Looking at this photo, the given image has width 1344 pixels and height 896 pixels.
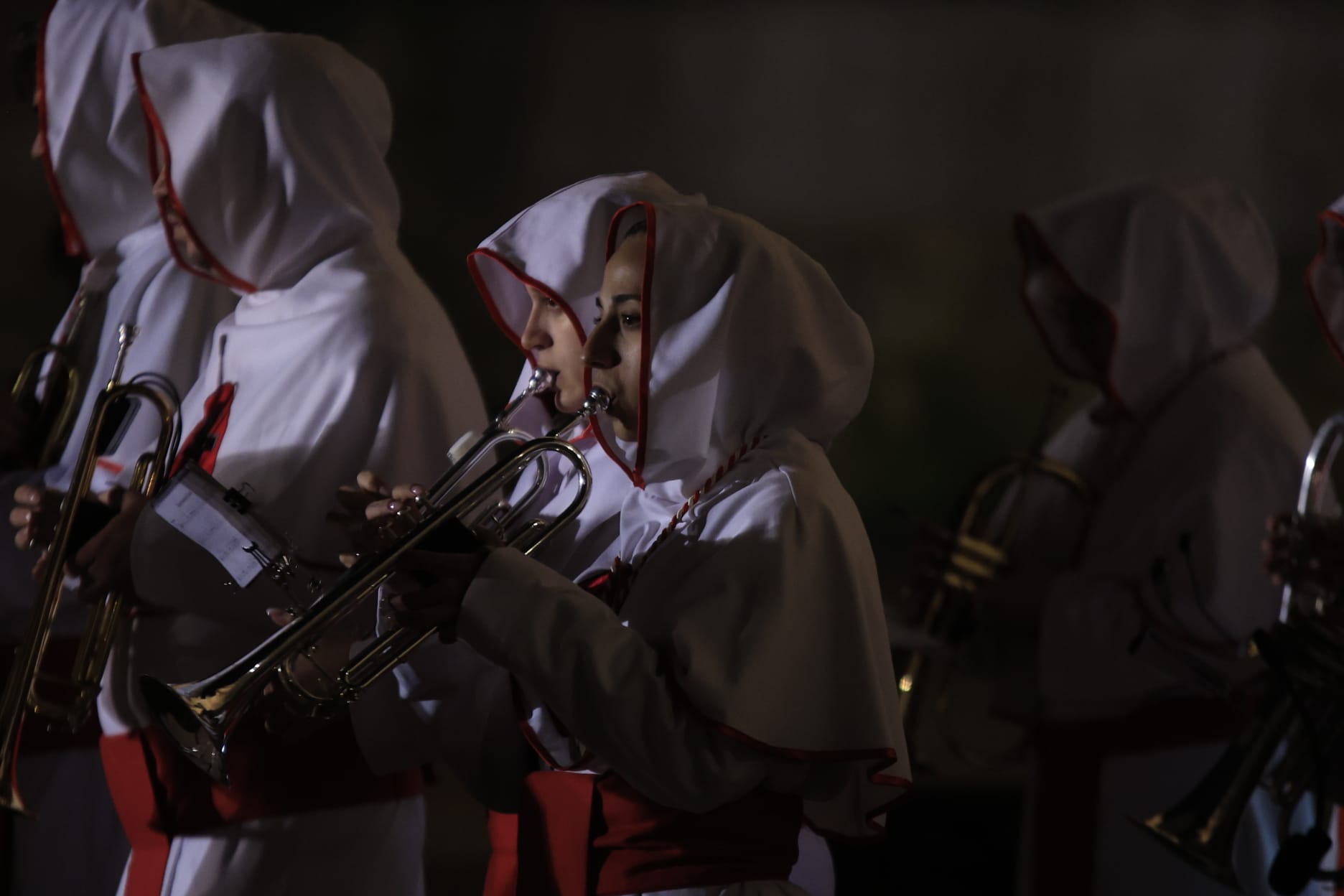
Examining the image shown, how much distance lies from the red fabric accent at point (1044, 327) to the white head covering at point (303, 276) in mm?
1847

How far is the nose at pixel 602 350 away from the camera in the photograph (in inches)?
73.7

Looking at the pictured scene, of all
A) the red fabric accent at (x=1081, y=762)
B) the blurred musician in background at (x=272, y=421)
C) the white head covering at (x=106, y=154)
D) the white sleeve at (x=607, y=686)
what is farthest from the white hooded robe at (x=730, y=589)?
the red fabric accent at (x=1081, y=762)

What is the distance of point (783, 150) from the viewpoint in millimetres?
5426

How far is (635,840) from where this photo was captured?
5.74ft

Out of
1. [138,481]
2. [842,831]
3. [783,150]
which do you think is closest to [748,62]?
[783,150]

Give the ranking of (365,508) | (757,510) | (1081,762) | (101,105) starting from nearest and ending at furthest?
(757,510), (365,508), (101,105), (1081,762)

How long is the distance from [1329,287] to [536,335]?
2.10 meters

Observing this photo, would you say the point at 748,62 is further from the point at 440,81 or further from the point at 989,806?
the point at 989,806

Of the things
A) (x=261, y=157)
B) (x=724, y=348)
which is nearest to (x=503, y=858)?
(x=724, y=348)

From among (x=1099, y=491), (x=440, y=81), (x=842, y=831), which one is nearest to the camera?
(x=842, y=831)

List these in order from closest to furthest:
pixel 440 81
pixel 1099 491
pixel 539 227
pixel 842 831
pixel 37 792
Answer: pixel 842 831, pixel 539 227, pixel 37 792, pixel 1099 491, pixel 440 81

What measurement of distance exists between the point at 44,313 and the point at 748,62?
276 cm

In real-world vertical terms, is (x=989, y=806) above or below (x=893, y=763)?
below

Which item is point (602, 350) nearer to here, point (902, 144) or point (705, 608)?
point (705, 608)
